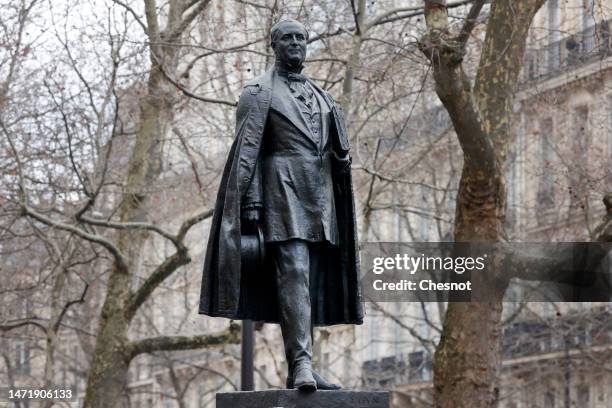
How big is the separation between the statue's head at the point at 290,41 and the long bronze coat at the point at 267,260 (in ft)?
0.56

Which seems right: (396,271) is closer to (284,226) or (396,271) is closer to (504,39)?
(504,39)

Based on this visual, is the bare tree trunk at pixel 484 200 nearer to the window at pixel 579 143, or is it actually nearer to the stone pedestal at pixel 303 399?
the window at pixel 579 143

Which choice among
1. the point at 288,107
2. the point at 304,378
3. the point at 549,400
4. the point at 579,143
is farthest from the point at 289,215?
the point at 549,400

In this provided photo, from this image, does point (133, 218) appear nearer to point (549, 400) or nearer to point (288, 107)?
point (549, 400)

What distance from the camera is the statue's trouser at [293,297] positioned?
1032 cm

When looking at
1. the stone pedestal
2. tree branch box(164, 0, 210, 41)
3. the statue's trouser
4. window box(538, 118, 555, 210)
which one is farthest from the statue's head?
window box(538, 118, 555, 210)

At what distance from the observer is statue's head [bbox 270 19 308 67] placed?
10.7 m

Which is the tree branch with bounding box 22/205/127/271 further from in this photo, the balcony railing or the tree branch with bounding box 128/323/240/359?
the balcony railing

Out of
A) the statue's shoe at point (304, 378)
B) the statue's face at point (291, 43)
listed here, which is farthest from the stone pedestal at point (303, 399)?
the statue's face at point (291, 43)

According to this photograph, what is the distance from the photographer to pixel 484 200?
2052 centimetres

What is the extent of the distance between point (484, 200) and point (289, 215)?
34.1ft

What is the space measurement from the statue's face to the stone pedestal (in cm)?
232

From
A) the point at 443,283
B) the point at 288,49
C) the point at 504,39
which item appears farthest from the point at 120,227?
the point at 288,49

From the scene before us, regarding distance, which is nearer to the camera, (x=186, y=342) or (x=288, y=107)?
(x=288, y=107)
